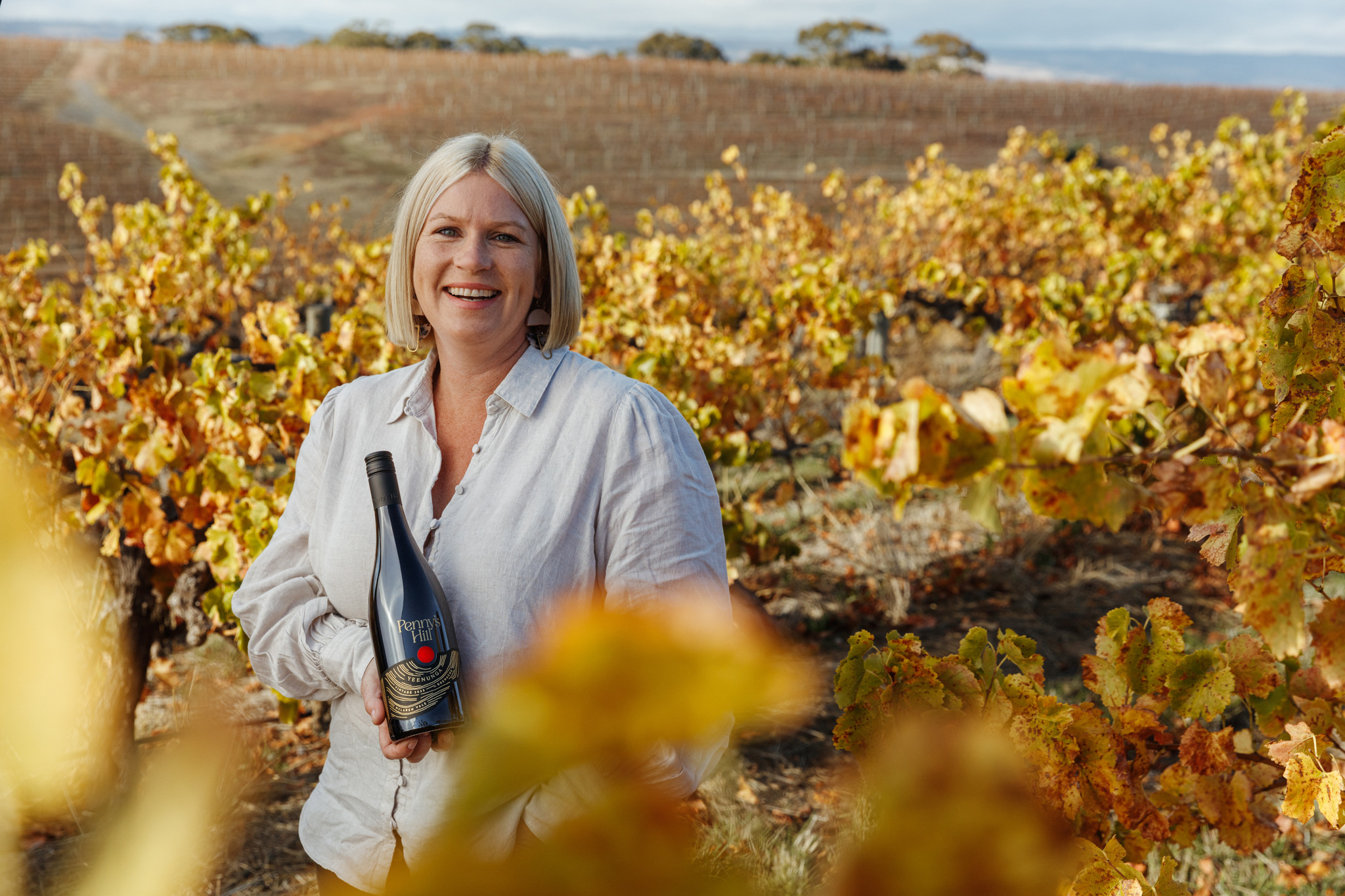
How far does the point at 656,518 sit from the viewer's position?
122 cm

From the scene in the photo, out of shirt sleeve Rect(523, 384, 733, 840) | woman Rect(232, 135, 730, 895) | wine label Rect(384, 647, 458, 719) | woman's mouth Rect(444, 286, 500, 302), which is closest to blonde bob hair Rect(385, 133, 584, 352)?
woman Rect(232, 135, 730, 895)

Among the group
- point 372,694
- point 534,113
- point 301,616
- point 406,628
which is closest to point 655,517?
point 406,628

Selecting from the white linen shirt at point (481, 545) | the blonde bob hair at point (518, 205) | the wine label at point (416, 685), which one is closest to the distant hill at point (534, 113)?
the blonde bob hair at point (518, 205)

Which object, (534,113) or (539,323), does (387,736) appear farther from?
(534,113)

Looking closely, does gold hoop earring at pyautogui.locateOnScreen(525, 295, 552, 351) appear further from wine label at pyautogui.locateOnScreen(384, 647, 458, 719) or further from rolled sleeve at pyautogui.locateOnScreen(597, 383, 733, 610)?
wine label at pyautogui.locateOnScreen(384, 647, 458, 719)

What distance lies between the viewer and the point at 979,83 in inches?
835

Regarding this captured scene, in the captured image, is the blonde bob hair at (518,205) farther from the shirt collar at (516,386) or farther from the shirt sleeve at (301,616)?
the shirt sleeve at (301,616)

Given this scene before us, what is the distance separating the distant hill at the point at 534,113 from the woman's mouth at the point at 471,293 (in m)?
14.3

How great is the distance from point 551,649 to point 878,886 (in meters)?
0.13

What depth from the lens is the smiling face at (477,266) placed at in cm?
139

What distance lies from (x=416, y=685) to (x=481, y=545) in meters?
0.21

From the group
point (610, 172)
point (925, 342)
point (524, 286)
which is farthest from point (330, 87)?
point (524, 286)

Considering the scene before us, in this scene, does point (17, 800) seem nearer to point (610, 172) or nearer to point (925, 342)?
point (925, 342)

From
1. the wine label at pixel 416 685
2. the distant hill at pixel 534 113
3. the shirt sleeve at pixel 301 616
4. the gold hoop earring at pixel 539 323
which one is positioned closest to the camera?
the wine label at pixel 416 685
